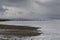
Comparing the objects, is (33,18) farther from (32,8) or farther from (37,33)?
(37,33)

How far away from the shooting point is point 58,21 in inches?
49.8

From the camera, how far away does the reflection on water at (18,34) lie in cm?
102

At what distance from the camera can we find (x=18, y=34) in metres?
1.06

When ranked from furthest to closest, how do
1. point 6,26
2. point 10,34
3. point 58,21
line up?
point 58,21 → point 6,26 → point 10,34

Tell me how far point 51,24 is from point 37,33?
8.2 inches

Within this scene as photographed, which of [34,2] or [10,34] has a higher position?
[34,2]

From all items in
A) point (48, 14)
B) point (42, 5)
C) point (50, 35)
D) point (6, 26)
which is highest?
point (42, 5)

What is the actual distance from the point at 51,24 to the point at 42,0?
39cm

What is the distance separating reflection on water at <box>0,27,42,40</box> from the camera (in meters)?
1.02

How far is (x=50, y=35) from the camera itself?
1.06 metres

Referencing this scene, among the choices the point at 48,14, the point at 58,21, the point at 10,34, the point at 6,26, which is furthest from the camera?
the point at 48,14

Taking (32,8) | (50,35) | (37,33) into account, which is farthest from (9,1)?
(50,35)

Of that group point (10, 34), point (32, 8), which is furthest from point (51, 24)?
point (10, 34)

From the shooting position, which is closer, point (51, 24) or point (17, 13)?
point (51, 24)
